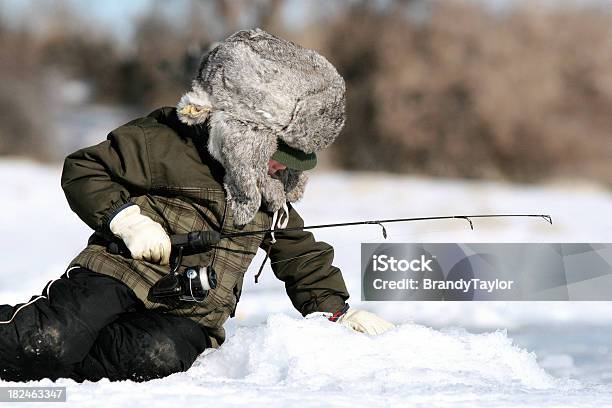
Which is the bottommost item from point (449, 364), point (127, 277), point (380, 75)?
point (449, 364)

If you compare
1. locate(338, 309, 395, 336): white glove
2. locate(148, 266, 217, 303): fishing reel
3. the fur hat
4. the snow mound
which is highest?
the fur hat

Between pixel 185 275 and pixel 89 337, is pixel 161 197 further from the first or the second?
pixel 89 337

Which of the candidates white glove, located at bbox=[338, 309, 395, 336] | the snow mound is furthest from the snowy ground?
white glove, located at bbox=[338, 309, 395, 336]

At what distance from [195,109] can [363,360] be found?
31.8 inches

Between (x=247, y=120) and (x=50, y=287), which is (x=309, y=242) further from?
(x=50, y=287)

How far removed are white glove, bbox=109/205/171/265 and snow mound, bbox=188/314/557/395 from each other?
314 mm

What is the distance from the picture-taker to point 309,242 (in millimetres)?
3006

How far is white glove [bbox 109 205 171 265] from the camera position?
250 cm

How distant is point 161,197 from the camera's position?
267cm

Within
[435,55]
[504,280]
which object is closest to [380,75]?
[435,55]

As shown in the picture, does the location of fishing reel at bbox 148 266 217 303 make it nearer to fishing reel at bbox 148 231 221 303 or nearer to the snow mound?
fishing reel at bbox 148 231 221 303

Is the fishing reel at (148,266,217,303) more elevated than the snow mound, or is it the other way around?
the fishing reel at (148,266,217,303)

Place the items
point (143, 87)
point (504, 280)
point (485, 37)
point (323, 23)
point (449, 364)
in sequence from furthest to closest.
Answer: point (143, 87)
point (323, 23)
point (485, 37)
point (504, 280)
point (449, 364)

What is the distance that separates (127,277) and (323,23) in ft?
47.8
